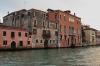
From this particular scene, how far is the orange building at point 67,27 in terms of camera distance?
6494cm

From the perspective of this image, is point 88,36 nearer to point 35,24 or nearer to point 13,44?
point 35,24

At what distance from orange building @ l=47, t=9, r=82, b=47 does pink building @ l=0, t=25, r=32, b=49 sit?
1393 centimetres

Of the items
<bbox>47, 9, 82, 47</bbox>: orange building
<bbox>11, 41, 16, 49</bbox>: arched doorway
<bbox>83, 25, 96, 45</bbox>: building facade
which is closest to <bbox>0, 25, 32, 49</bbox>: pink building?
<bbox>11, 41, 16, 49</bbox>: arched doorway

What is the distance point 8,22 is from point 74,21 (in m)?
24.0

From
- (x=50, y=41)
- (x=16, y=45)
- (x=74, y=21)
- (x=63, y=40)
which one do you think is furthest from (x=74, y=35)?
(x=16, y=45)

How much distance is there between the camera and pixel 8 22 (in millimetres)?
60969

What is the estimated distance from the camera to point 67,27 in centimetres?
7019

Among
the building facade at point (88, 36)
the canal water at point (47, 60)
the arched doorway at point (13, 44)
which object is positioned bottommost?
the canal water at point (47, 60)

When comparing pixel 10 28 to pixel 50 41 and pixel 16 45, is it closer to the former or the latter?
pixel 16 45

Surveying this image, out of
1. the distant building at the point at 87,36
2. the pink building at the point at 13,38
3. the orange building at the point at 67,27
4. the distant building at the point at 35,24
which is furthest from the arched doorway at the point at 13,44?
the distant building at the point at 87,36

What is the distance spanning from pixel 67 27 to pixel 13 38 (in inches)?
986

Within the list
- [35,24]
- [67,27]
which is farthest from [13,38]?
[67,27]

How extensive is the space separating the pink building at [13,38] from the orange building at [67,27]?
1393 cm

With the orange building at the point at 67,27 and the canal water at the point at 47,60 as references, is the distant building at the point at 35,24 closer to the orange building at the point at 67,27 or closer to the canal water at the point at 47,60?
the orange building at the point at 67,27
